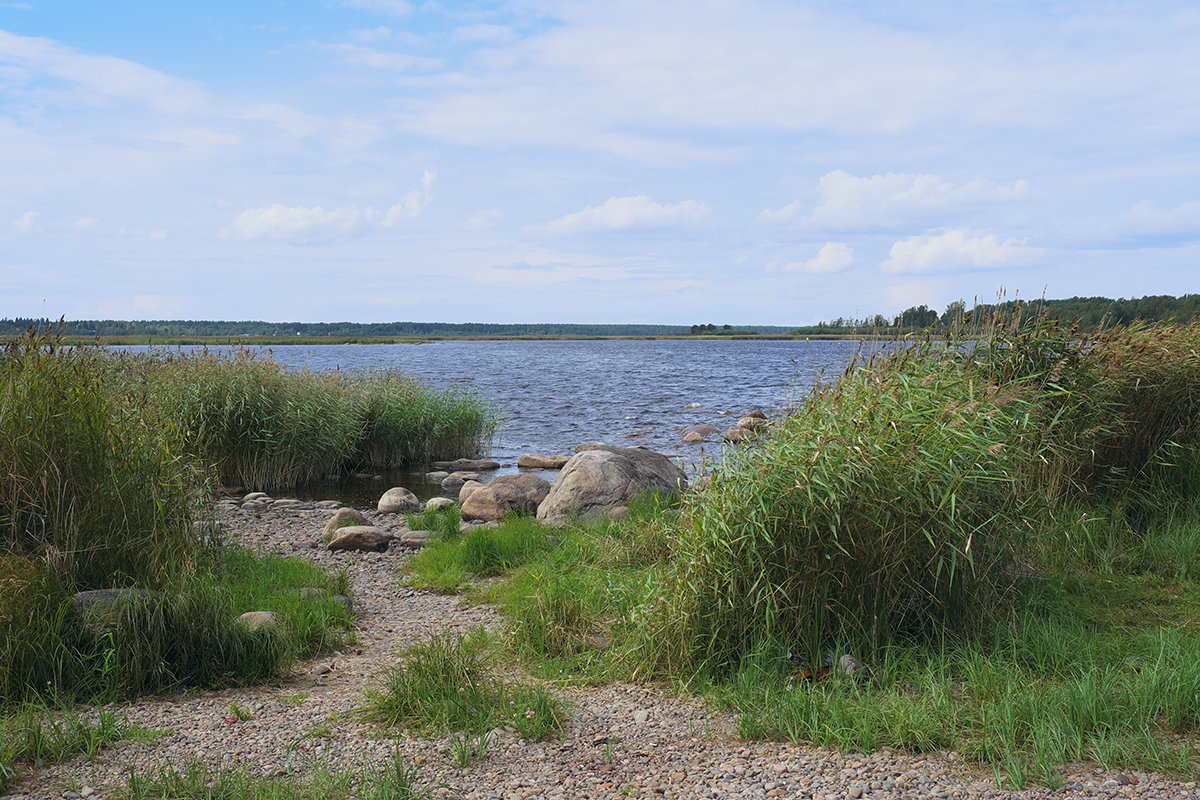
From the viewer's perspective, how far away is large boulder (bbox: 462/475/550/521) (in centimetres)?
1159

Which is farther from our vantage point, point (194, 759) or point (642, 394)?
point (642, 394)

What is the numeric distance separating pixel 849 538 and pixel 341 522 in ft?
24.9

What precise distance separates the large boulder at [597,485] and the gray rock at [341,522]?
8.33 feet

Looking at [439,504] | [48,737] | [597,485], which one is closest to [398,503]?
[439,504]

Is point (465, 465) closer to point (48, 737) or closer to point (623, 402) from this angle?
point (48, 737)

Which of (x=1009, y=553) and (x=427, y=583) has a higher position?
(x=1009, y=553)

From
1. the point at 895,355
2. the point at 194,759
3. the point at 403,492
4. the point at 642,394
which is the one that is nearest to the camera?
the point at 194,759

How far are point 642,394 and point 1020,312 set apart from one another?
27.8m

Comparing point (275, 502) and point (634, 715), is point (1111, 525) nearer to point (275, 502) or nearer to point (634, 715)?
point (634, 715)

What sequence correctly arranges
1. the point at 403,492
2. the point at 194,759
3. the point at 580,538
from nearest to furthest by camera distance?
the point at 194,759, the point at 580,538, the point at 403,492

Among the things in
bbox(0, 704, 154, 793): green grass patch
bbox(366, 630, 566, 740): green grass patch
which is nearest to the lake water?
bbox(366, 630, 566, 740): green grass patch

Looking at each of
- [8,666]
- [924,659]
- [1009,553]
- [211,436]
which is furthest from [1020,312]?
[211,436]

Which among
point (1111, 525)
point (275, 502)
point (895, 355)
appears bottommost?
point (275, 502)

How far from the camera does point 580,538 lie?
29.5 ft
